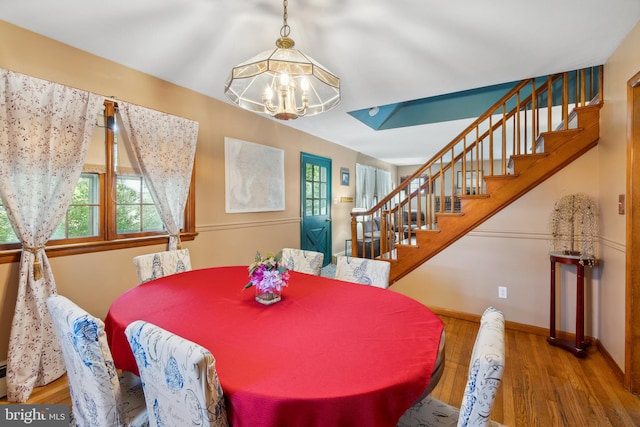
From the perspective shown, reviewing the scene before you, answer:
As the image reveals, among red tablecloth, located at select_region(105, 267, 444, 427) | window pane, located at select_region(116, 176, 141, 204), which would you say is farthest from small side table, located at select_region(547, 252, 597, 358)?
window pane, located at select_region(116, 176, 141, 204)

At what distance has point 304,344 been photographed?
1117mm

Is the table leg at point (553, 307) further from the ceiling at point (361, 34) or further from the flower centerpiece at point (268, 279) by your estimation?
the flower centerpiece at point (268, 279)

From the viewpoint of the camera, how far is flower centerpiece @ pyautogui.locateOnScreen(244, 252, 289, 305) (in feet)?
4.95

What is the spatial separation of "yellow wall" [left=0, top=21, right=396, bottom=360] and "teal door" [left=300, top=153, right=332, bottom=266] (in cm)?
15

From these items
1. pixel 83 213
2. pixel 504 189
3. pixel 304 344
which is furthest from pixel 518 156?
pixel 83 213

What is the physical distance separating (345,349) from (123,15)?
2.36 meters

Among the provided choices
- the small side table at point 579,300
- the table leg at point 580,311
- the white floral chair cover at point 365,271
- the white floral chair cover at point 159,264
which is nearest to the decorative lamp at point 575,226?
the small side table at point 579,300

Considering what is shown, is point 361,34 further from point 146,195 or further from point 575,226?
point 575,226

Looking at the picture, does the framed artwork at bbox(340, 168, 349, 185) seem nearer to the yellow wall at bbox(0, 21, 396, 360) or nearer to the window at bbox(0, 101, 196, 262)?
the yellow wall at bbox(0, 21, 396, 360)

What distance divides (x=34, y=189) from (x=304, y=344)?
2.24m

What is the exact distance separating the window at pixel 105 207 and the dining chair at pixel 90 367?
141 cm

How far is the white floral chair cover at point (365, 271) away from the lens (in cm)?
199

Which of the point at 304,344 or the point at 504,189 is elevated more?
the point at 504,189

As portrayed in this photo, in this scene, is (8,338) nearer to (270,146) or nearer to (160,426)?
(160,426)
